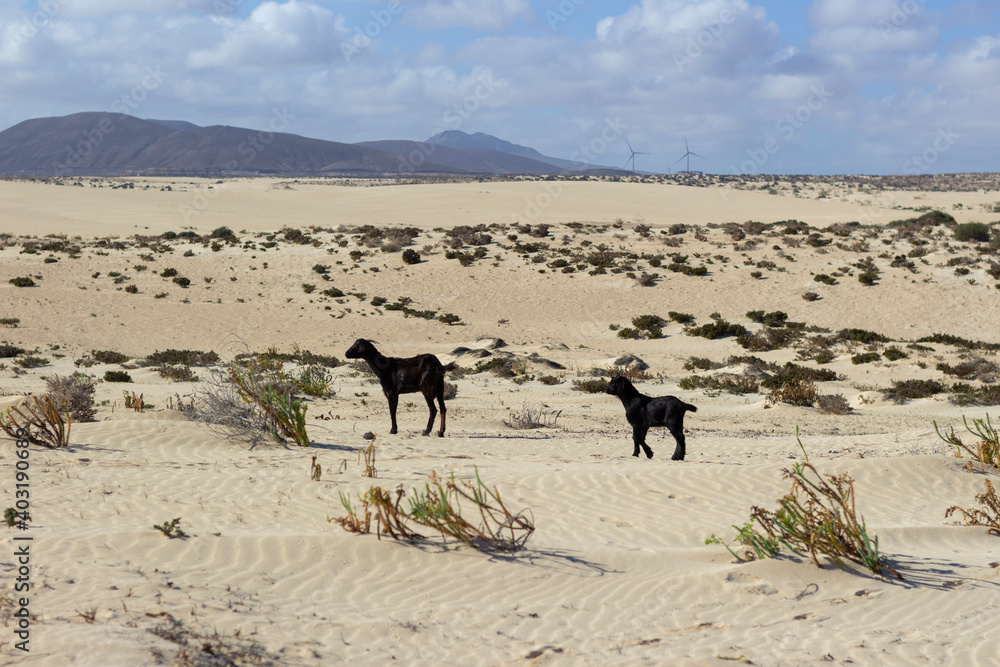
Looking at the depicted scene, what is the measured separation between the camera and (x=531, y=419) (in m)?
14.2

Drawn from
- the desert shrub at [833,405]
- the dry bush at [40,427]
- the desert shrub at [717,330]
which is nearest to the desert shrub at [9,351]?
the dry bush at [40,427]

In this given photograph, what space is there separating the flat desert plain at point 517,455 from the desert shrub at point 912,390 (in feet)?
0.29

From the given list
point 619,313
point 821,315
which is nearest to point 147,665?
point 619,313

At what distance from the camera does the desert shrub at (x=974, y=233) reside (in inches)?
1489

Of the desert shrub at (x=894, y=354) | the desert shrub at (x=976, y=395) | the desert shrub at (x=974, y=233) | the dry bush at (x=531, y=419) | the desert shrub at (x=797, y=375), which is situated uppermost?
the desert shrub at (x=974, y=233)

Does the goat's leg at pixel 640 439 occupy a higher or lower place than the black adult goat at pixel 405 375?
lower

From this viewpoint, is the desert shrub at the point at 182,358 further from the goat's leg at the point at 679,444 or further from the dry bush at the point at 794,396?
the goat's leg at the point at 679,444

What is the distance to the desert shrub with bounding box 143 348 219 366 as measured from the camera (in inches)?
822

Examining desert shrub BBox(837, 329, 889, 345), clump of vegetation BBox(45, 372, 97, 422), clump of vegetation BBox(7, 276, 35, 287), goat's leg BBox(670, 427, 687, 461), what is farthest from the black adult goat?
clump of vegetation BBox(7, 276, 35, 287)

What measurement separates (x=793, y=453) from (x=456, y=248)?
28.6 m

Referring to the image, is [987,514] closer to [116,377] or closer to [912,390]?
[912,390]

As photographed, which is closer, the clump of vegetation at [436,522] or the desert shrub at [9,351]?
the clump of vegetation at [436,522]

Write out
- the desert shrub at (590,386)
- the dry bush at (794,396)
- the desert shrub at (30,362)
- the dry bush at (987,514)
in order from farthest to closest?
the desert shrub at (30,362), the desert shrub at (590,386), the dry bush at (794,396), the dry bush at (987,514)

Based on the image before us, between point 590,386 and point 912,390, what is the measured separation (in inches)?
286
